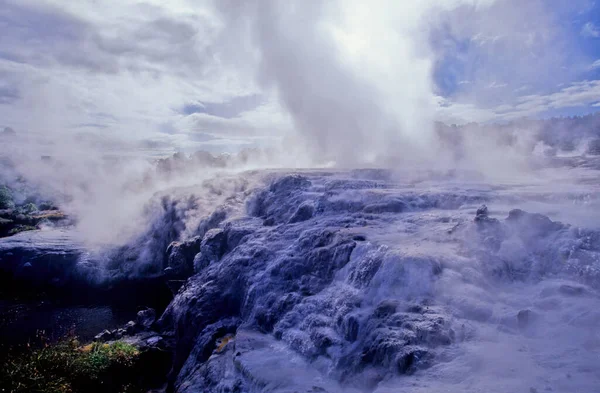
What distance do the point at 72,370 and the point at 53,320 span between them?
16.0 meters

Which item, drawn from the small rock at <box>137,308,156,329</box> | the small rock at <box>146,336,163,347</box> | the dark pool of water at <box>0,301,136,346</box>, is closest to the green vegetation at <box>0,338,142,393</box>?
the small rock at <box>146,336,163,347</box>

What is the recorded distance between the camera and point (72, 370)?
2056cm

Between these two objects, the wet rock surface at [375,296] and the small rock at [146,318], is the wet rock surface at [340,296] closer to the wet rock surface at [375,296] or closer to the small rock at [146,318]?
the wet rock surface at [375,296]

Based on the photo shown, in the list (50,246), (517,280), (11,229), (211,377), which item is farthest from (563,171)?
(11,229)

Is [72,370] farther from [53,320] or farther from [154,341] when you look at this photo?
[53,320]

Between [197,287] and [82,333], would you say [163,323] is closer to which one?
[197,287]

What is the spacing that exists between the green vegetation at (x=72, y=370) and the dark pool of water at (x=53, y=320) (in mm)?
7729

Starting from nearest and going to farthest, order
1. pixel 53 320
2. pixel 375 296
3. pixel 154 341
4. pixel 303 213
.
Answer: pixel 375 296 → pixel 154 341 → pixel 303 213 → pixel 53 320

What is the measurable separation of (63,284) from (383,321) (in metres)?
39.6

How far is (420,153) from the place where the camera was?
48000 millimetres

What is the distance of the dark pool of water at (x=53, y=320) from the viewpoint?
100 feet

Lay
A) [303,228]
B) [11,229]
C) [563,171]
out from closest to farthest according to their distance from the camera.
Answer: [303,228]
[563,171]
[11,229]

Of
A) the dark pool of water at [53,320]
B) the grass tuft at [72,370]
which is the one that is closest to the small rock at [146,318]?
the dark pool of water at [53,320]

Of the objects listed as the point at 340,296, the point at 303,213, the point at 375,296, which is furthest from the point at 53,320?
the point at 375,296
